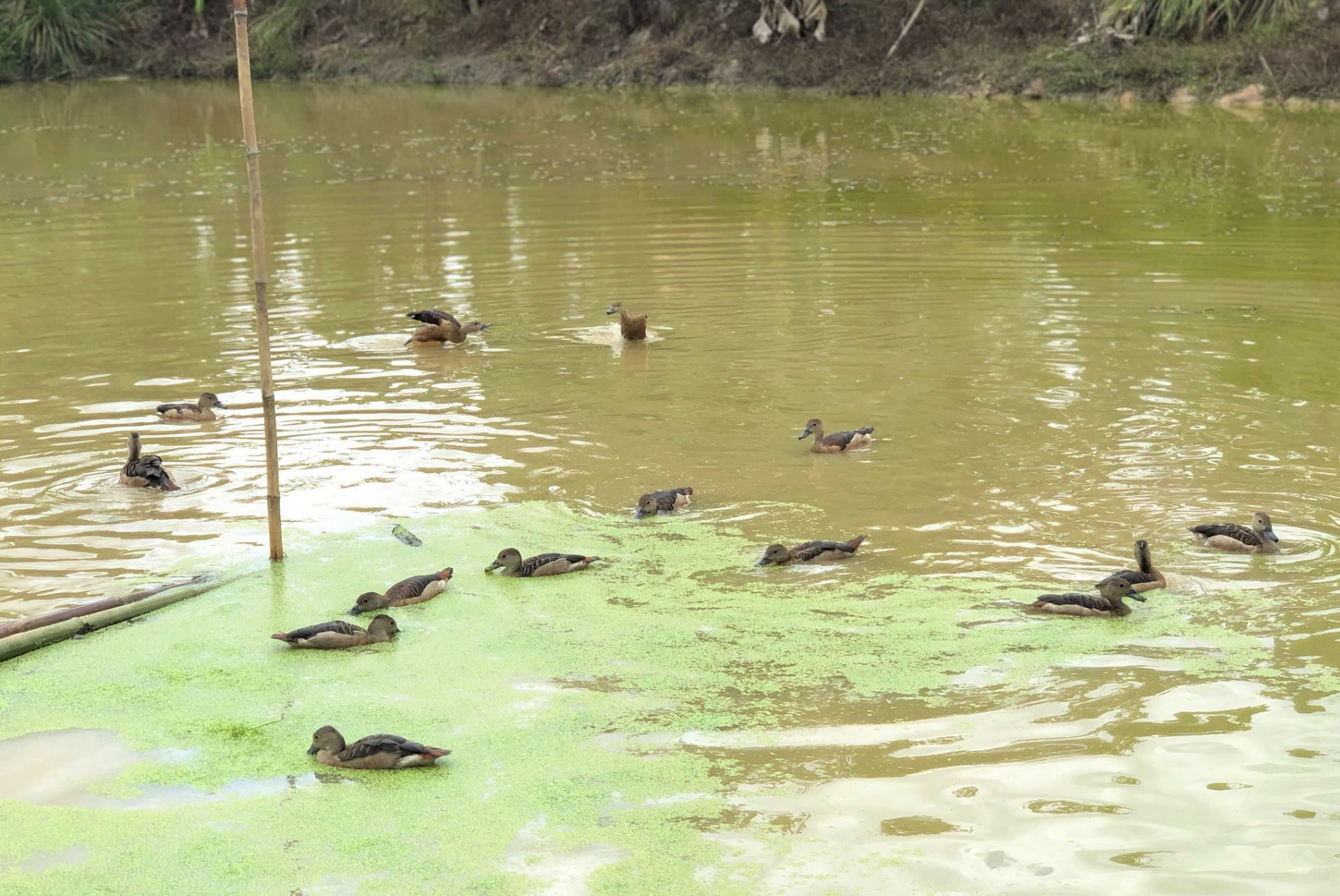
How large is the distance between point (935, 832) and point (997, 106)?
2932 cm

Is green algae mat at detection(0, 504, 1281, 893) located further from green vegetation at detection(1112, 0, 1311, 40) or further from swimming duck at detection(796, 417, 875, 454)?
green vegetation at detection(1112, 0, 1311, 40)

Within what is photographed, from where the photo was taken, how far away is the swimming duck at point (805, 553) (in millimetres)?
8352

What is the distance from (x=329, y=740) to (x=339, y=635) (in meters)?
1.26

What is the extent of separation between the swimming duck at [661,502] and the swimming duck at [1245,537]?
297cm

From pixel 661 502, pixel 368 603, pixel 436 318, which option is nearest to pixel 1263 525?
pixel 661 502

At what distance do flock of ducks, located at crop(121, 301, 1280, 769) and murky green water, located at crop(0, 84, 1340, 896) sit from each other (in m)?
0.09

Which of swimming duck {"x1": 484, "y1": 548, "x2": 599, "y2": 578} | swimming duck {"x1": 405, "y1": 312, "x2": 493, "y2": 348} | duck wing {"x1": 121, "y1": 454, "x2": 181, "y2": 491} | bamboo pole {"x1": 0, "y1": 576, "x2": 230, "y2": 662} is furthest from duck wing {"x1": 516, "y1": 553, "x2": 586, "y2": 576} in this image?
swimming duck {"x1": 405, "y1": 312, "x2": 493, "y2": 348}

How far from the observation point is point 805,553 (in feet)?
27.5

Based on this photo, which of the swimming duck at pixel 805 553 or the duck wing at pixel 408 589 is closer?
the duck wing at pixel 408 589

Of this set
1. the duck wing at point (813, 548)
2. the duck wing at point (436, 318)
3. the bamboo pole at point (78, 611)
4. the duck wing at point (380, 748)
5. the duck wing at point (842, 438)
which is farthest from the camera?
the duck wing at point (436, 318)

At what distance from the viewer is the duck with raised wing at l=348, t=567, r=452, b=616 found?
7.91 metres

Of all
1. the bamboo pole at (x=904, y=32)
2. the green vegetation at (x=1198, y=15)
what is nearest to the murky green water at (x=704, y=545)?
the green vegetation at (x=1198, y=15)

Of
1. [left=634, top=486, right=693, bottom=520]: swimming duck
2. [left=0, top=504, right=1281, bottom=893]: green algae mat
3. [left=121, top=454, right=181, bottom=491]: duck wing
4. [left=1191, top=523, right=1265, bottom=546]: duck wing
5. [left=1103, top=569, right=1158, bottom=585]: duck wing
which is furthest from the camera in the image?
[left=121, top=454, right=181, bottom=491]: duck wing

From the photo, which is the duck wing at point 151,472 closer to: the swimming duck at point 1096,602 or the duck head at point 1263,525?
the swimming duck at point 1096,602
